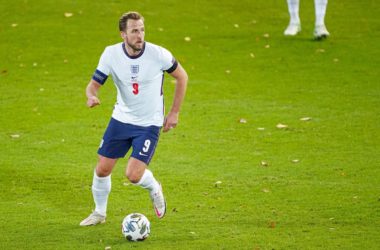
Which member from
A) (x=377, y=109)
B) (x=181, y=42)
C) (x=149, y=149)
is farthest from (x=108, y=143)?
(x=181, y=42)

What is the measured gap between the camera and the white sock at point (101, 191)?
9.83 m

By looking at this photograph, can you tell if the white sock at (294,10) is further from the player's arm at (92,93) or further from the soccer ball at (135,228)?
the soccer ball at (135,228)

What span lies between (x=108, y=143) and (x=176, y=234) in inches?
48.5

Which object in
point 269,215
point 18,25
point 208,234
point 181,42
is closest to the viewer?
point 208,234

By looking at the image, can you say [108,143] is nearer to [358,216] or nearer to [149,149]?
[149,149]

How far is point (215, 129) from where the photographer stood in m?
14.6

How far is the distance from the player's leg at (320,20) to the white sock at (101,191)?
1150 centimetres

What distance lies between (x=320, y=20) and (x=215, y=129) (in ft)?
22.3

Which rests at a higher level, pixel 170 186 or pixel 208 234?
pixel 208 234

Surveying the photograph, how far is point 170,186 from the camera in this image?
11.6 m

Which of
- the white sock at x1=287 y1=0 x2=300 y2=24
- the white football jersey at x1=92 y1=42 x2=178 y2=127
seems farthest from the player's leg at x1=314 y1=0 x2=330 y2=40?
the white football jersey at x1=92 y1=42 x2=178 y2=127

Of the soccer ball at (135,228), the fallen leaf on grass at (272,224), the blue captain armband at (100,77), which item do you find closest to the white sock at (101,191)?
the soccer ball at (135,228)

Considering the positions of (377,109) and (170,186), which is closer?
(170,186)

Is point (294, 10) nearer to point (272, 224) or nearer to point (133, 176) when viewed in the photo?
point (272, 224)
